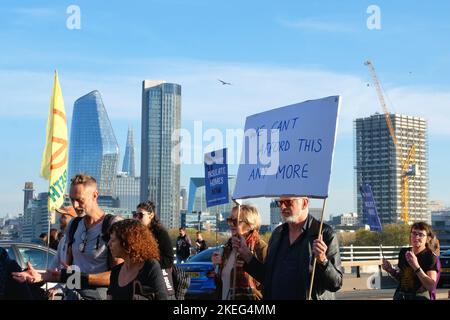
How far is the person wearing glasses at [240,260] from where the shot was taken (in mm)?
6785

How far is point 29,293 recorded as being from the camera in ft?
20.8

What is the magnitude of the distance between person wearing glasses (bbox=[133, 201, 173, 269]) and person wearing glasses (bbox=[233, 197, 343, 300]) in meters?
1.38

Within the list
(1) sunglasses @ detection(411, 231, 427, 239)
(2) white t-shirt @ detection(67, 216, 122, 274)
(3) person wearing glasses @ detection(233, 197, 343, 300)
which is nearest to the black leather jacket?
(3) person wearing glasses @ detection(233, 197, 343, 300)

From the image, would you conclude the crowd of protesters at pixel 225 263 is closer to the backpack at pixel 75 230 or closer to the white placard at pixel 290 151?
the backpack at pixel 75 230

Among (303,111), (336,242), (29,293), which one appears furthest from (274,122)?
(29,293)

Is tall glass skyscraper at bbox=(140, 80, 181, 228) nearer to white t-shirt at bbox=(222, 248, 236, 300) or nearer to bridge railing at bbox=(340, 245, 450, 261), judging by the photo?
bridge railing at bbox=(340, 245, 450, 261)

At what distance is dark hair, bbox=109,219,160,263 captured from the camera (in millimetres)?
5469

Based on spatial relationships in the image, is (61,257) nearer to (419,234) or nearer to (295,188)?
(295,188)

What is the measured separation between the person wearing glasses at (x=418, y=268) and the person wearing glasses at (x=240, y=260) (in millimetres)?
1297

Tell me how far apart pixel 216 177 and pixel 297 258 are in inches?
423

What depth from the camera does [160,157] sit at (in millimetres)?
170500

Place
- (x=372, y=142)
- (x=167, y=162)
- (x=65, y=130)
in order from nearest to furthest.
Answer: (x=65, y=130)
(x=167, y=162)
(x=372, y=142)
